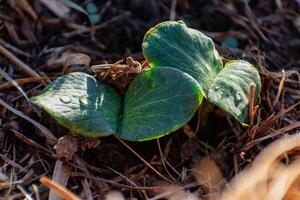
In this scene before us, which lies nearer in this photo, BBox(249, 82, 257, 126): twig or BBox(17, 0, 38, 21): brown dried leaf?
BBox(249, 82, 257, 126): twig

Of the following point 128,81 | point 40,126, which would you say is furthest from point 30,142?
point 128,81

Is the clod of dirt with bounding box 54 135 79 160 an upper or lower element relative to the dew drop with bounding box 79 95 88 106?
lower

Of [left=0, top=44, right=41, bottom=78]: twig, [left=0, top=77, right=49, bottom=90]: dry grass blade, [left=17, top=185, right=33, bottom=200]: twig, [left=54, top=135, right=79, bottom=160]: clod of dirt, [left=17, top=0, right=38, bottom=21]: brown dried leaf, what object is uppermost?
[left=17, top=0, right=38, bottom=21]: brown dried leaf

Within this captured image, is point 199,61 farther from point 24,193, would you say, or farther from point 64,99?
point 24,193

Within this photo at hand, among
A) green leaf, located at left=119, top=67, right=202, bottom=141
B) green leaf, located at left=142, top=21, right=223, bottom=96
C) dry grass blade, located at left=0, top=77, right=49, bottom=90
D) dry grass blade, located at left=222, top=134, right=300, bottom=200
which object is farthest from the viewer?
dry grass blade, located at left=0, top=77, right=49, bottom=90

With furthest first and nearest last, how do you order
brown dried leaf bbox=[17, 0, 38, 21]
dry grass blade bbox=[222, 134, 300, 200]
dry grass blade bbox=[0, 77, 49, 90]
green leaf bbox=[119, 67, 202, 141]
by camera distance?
brown dried leaf bbox=[17, 0, 38, 21] → dry grass blade bbox=[0, 77, 49, 90] → green leaf bbox=[119, 67, 202, 141] → dry grass blade bbox=[222, 134, 300, 200]

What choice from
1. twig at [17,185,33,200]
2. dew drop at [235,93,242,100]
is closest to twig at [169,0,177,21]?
dew drop at [235,93,242,100]

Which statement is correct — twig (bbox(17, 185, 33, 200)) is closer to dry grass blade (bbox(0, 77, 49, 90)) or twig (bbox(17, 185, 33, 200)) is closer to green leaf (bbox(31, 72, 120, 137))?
green leaf (bbox(31, 72, 120, 137))
